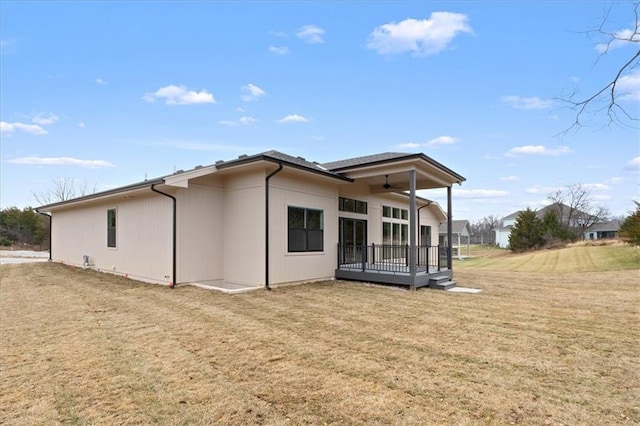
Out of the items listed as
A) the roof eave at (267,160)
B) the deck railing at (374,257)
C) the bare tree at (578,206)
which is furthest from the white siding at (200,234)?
the bare tree at (578,206)

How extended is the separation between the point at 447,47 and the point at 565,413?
11.1 metres

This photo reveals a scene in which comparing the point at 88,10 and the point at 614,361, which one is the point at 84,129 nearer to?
the point at 88,10

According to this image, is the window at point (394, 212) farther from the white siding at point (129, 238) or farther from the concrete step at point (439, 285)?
the white siding at point (129, 238)

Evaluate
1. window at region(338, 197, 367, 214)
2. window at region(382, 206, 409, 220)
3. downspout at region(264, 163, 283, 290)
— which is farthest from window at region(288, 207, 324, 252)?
window at region(382, 206, 409, 220)

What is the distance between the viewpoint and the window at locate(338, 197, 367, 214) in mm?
11945

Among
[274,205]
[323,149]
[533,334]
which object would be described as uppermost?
[323,149]

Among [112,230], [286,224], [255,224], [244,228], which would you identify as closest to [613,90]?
[286,224]

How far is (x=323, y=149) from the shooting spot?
1902 centimetres

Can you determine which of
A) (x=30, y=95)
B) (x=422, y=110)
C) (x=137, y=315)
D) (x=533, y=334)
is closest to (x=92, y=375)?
(x=137, y=315)

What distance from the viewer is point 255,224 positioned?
922 cm

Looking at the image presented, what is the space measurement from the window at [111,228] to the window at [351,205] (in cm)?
770

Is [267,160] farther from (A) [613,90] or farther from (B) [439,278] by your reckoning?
(A) [613,90]

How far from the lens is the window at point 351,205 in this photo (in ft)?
39.2

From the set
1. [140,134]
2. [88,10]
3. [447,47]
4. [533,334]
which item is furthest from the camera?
[140,134]
